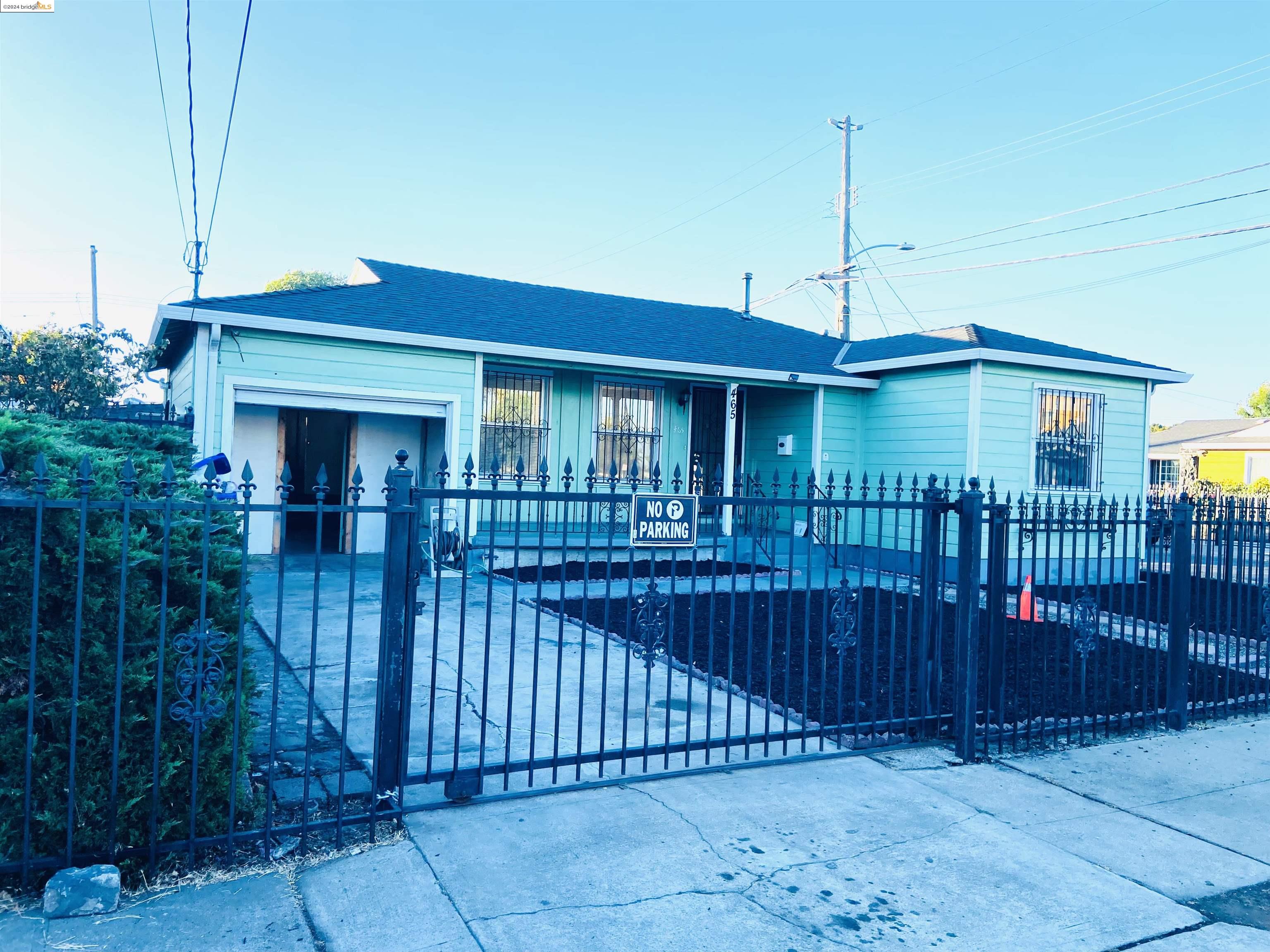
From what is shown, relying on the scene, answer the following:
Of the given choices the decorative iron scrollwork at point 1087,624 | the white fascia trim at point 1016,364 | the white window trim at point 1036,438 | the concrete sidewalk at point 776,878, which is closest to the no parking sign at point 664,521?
the concrete sidewalk at point 776,878

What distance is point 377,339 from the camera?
35.8ft

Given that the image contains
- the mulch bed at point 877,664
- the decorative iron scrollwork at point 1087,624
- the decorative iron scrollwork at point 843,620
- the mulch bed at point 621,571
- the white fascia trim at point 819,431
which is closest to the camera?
the decorative iron scrollwork at point 843,620

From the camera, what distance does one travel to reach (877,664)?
629cm

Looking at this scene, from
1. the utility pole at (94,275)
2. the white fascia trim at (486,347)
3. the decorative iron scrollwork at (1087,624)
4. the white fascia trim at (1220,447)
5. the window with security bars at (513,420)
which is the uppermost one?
the utility pole at (94,275)

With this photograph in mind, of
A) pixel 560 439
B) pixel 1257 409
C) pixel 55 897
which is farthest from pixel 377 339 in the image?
pixel 1257 409

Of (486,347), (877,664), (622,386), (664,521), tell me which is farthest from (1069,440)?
(664,521)

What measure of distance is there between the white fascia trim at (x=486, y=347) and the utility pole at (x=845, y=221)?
1410 cm

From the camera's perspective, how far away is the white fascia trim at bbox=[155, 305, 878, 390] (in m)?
9.84

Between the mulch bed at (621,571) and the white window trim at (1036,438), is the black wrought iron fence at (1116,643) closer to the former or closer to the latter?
the mulch bed at (621,571)

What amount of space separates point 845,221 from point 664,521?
2580 cm

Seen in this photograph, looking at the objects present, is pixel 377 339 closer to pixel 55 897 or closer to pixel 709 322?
pixel 709 322

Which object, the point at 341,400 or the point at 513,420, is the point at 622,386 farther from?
the point at 341,400

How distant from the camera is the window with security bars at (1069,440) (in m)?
13.2

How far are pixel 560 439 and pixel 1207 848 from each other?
10.8 meters
